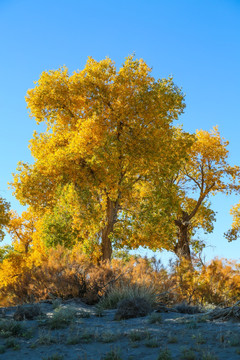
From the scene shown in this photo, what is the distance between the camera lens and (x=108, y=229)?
19.5m

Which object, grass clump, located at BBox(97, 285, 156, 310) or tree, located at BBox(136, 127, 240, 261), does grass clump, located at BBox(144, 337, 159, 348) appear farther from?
tree, located at BBox(136, 127, 240, 261)

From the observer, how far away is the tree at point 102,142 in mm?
18688

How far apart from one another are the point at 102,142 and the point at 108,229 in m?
4.41

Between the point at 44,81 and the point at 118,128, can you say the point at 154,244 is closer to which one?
the point at 118,128

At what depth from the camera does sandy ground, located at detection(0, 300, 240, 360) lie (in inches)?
249

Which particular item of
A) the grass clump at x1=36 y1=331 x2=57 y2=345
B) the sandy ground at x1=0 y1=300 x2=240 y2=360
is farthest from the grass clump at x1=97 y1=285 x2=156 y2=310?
the grass clump at x1=36 y1=331 x2=57 y2=345

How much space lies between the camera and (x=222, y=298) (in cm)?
1364

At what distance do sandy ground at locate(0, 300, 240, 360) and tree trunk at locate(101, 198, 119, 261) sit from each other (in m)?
10.4

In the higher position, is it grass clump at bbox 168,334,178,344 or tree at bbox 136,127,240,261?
tree at bbox 136,127,240,261

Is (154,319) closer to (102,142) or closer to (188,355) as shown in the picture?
(188,355)

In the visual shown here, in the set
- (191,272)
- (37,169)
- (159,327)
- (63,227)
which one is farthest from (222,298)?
(37,169)

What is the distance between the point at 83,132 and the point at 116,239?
547 centimetres

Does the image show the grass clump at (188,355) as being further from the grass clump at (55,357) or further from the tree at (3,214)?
the tree at (3,214)

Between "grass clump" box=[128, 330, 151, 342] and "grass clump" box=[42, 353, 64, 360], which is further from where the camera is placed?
"grass clump" box=[128, 330, 151, 342]
